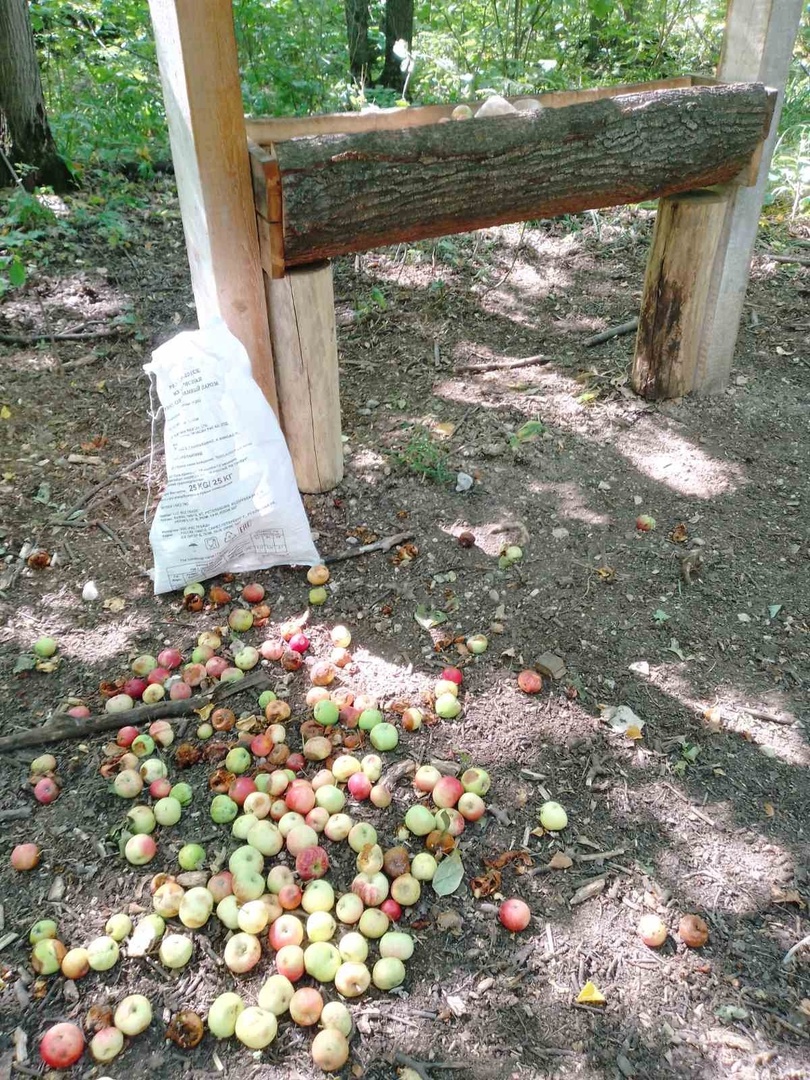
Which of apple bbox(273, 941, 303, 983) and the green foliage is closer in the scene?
apple bbox(273, 941, 303, 983)

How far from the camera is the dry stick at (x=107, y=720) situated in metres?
2.56

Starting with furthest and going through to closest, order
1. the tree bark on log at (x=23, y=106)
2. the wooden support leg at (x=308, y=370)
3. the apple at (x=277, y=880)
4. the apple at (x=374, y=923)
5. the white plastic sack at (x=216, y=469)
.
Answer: the tree bark on log at (x=23, y=106) < the wooden support leg at (x=308, y=370) < the white plastic sack at (x=216, y=469) < the apple at (x=277, y=880) < the apple at (x=374, y=923)

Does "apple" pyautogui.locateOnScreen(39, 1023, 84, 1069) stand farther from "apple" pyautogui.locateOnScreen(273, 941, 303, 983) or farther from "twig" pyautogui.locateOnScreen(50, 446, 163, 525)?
"twig" pyautogui.locateOnScreen(50, 446, 163, 525)

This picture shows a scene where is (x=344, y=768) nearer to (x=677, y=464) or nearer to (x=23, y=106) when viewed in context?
(x=677, y=464)

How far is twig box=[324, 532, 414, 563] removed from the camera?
3.28 m

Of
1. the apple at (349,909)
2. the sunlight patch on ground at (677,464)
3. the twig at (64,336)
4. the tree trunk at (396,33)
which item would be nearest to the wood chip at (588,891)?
the apple at (349,909)

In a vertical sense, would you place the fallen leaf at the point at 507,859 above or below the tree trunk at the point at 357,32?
below

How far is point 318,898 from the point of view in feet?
6.91

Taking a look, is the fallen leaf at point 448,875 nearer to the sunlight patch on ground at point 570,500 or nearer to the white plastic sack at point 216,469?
the white plastic sack at point 216,469

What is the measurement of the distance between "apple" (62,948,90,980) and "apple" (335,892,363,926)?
2.05 feet

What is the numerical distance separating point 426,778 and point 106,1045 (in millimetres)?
1022

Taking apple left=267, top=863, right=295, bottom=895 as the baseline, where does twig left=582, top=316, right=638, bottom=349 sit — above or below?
above

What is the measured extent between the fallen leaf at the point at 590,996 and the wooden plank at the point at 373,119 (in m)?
2.74

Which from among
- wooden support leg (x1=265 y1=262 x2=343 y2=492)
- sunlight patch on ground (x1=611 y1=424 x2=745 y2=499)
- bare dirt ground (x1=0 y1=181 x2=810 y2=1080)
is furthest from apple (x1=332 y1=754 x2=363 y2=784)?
sunlight patch on ground (x1=611 y1=424 x2=745 y2=499)
